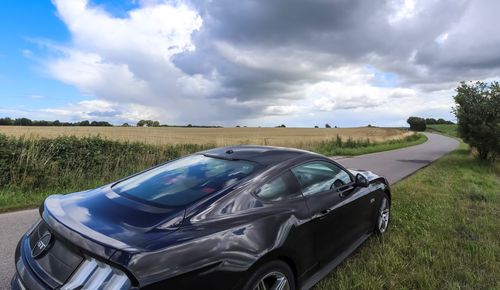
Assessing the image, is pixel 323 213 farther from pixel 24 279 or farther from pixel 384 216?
pixel 24 279

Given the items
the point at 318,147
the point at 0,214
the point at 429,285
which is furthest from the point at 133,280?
the point at 318,147

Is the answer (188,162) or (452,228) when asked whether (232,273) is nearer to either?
Result: (188,162)

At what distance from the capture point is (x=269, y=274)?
2.57m

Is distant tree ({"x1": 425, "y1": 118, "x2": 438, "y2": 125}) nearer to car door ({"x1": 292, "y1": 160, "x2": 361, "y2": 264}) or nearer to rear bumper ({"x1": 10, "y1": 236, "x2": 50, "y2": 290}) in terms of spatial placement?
car door ({"x1": 292, "y1": 160, "x2": 361, "y2": 264})

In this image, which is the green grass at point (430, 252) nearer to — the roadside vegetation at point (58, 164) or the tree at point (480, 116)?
the roadside vegetation at point (58, 164)

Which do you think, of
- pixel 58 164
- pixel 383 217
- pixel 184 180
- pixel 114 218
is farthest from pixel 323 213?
pixel 58 164

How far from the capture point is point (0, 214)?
241 inches

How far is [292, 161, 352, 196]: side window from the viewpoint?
3350 mm

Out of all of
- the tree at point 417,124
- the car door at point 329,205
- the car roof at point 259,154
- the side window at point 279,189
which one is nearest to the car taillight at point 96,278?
the side window at point 279,189

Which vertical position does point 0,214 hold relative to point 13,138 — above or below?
below

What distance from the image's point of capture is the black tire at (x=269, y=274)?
242cm

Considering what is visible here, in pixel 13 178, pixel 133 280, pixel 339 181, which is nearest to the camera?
pixel 133 280

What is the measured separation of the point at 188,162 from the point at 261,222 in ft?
4.05

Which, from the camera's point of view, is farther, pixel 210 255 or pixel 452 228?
pixel 452 228
